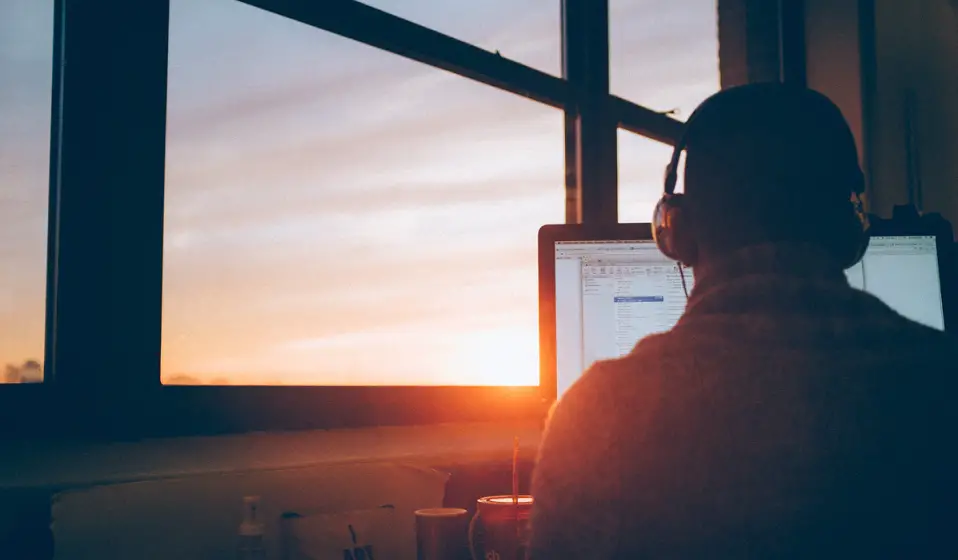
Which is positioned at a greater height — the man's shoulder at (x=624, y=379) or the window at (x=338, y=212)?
the window at (x=338, y=212)

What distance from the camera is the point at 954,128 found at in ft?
8.46

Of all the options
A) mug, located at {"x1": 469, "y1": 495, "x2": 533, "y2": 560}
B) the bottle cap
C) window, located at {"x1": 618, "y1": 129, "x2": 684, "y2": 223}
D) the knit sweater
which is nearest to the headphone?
the knit sweater

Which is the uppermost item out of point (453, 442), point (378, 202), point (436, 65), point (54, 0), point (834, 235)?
point (436, 65)

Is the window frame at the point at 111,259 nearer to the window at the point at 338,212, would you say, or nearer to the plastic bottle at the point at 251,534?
the window at the point at 338,212

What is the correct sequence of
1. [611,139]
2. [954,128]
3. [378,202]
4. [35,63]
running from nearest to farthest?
[35,63] < [378,202] < [611,139] < [954,128]

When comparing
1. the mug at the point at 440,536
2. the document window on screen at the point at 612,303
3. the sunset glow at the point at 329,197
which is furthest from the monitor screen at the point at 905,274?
the mug at the point at 440,536

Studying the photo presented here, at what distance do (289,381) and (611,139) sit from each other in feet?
3.78

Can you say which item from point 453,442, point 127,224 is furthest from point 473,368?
point 127,224

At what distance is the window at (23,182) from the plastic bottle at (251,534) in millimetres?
368

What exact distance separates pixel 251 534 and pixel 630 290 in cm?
74

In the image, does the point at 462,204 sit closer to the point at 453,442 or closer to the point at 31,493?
the point at 453,442

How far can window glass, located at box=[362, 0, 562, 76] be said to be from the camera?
1.80 metres

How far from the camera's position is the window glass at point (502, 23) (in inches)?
70.8

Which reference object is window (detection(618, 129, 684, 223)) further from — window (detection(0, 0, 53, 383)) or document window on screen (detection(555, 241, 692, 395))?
window (detection(0, 0, 53, 383))
